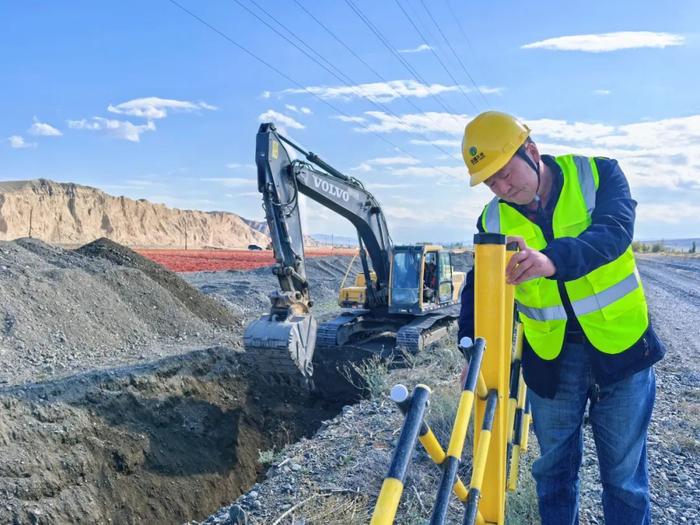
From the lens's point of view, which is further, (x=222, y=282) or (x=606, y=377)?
(x=222, y=282)

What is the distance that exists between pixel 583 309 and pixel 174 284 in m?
14.0

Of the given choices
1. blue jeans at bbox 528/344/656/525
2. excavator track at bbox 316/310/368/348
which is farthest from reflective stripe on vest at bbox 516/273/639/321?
excavator track at bbox 316/310/368/348

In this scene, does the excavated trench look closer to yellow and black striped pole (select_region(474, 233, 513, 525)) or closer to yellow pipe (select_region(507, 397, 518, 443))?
yellow pipe (select_region(507, 397, 518, 443))

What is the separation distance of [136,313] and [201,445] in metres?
6.49

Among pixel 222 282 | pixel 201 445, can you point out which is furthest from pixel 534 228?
pixel 222 282

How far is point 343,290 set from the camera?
13.3 meters

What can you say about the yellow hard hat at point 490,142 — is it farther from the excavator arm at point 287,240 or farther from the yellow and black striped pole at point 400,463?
the excavator arm at point 287,240

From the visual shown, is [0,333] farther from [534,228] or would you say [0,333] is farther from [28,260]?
[534,228]

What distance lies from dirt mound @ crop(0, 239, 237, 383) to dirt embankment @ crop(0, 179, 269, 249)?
46335 mm

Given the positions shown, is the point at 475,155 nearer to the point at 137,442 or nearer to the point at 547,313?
the point at 547,313

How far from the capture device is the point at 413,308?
12.1 meters

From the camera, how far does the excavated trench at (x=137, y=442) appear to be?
6113 mm

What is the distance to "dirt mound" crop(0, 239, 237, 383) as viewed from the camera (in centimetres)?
1055

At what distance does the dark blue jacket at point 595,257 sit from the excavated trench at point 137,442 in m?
4.75
